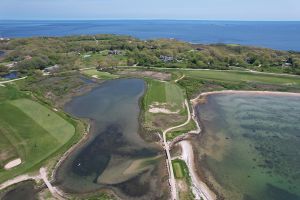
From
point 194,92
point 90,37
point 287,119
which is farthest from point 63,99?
point 90,37

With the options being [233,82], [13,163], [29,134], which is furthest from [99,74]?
[13,163]

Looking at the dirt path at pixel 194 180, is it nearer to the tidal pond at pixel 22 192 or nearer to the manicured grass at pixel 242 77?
the tidal pond at pixel 22 192

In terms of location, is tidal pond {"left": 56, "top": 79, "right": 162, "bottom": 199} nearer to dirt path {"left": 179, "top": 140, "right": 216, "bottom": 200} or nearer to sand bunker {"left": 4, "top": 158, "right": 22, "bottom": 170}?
dirt path {"left": 179, "top": 140, "right": 216, "bottom": 200}

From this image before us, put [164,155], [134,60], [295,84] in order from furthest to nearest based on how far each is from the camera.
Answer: [134,60] → [295,84] → [164,155]

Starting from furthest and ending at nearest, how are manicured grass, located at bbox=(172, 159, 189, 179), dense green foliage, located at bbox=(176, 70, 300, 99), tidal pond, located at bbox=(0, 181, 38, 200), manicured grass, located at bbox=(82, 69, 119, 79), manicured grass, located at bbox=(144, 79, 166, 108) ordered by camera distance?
manicured grass, located at bbox=(82, 69, 119, 79) < dense green foliage, located at bbox=(176, 70, 300, 99) < manicured grass, located at bbox=(144, 79, 166, 108) < manicured grass, located at bbox=(172, 159, 189, 179) < tidal pond, located at bbox=(0, 181, 38, 200)

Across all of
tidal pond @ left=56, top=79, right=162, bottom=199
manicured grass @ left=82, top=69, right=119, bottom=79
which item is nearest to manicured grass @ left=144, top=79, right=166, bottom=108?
tidal pond @ left=56, top=79, right=162, bottom=199

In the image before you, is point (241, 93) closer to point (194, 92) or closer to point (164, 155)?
point (194, 92)

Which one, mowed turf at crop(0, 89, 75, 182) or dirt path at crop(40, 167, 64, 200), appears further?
mowed turf at crop(0, 89, 75, 182)

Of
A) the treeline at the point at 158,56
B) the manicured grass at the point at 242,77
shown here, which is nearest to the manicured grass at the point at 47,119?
the treeline at the point at 158,56
